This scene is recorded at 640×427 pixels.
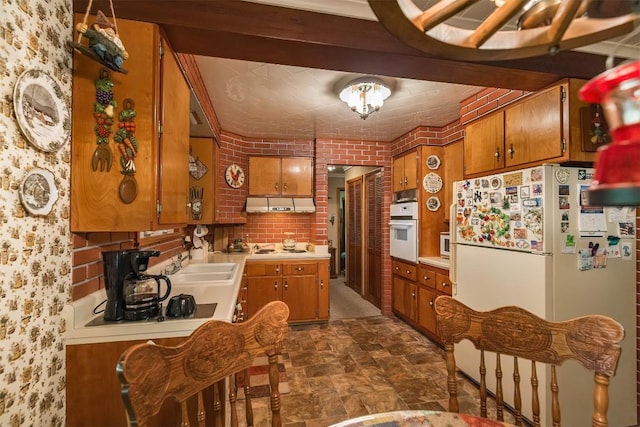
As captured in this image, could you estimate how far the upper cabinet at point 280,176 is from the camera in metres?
3.90

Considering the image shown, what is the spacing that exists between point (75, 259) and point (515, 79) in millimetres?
2483

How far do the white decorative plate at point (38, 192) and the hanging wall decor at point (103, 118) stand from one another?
17cm

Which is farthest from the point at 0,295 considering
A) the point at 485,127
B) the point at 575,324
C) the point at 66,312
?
the point at 485,127

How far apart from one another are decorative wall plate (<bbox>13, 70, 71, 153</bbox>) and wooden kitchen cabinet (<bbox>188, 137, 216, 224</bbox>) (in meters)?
1.90

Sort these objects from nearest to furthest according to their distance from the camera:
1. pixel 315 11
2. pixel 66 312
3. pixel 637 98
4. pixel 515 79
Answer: pixel 637 98 < pixel 66 312 < pixel 315 11 < pixel 515 79

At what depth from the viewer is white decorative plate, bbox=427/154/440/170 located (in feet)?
11.2

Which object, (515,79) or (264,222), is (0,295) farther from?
(264,222)

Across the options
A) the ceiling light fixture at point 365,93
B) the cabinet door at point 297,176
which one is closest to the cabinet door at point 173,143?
the ceiling light fixture at point 365,93

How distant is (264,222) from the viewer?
163 inches

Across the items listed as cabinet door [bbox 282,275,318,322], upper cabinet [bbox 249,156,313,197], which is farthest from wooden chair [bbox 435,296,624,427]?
upper cabinet [bbox 249,156,313,197]

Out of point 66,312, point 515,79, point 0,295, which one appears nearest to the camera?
point 0,295

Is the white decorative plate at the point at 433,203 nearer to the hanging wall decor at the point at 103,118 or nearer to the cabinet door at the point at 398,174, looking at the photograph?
the cabinet door at the point at 398,174

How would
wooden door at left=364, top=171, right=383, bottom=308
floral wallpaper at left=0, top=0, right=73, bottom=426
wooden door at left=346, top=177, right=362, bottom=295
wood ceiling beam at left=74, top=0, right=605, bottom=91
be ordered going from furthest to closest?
wooden door at left=346, top=177, right=362, bottom=295 < wooden door at left=364, top=171, right=383, bottom=308 < wood ceiling beam at left=74, top=0, right=605, bottom=91 < floral wallpaper at left=0, top=0, right=73, bottom=426

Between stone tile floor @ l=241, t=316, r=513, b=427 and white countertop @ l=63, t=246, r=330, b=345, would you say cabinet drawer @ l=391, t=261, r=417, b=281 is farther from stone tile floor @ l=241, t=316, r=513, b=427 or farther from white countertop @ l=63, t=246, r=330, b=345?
white countertop @ l=63, t=246, r=330, b=345
